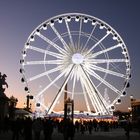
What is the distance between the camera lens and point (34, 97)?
149ft

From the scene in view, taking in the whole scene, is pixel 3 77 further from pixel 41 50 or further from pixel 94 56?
pixel 94 56

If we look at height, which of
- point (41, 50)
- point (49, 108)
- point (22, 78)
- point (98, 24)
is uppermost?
point (98, 24)

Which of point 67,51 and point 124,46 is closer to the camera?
point 67,51

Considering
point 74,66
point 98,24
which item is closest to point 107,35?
point 98,24

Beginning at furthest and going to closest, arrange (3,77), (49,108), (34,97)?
(49,108) < (34,97) < (3,77)

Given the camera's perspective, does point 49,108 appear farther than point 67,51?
Yes

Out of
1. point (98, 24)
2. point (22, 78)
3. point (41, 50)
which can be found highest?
point (98, 24)

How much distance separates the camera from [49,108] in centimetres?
4891

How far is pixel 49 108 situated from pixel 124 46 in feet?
38.5

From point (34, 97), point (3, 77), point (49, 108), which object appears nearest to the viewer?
point (3, 77)

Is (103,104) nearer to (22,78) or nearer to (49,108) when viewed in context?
(49,108)

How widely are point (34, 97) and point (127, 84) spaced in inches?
437

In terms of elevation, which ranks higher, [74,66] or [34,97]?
[74,66]

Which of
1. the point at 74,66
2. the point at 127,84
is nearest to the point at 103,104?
the point at 127,84
